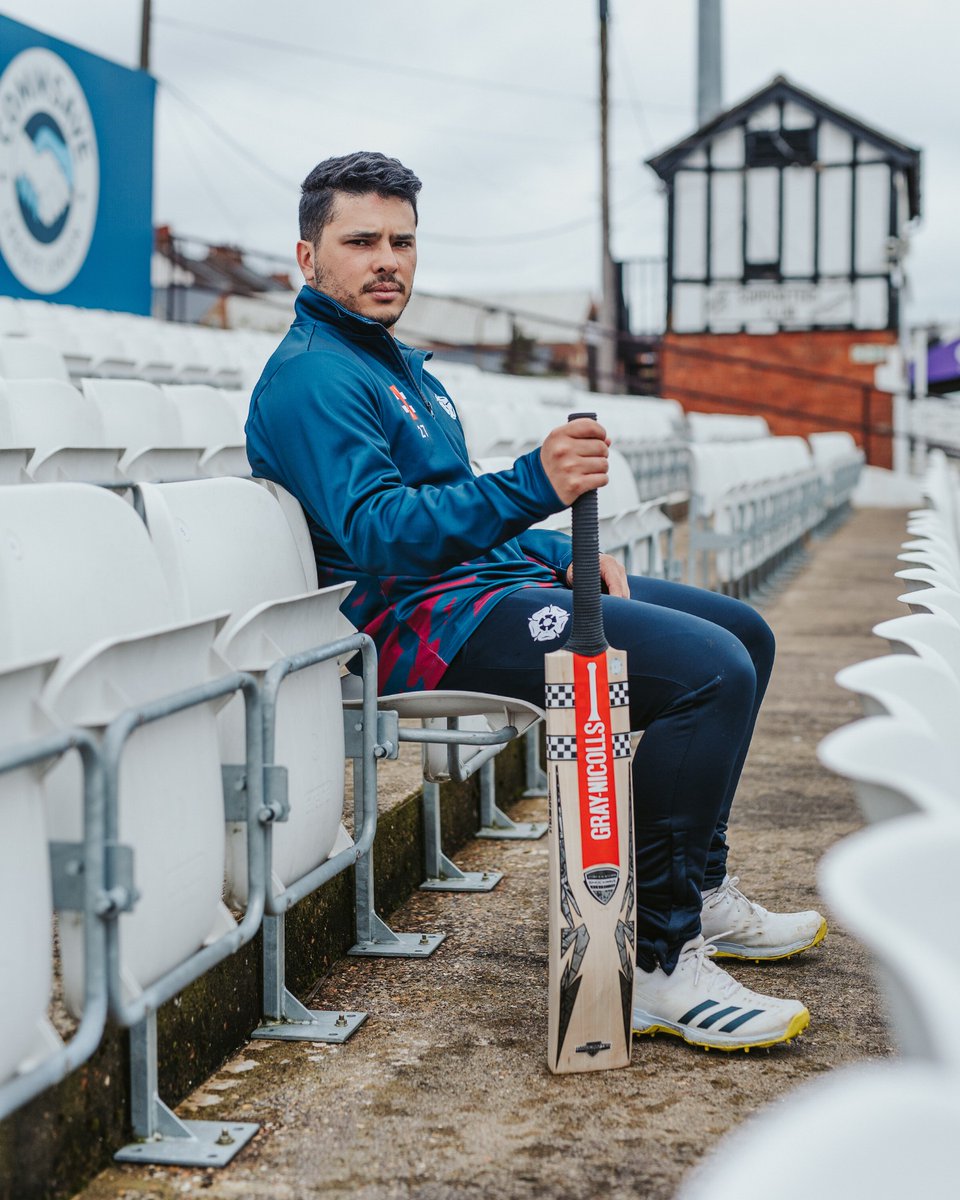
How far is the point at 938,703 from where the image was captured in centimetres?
143

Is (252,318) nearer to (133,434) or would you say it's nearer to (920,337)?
(920,337)

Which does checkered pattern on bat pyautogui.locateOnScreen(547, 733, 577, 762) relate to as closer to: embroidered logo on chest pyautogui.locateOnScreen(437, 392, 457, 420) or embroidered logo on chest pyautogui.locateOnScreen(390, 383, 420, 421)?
embroidered logo on chest pyautogui.locateOnScreen(390, 383, 420, 421)

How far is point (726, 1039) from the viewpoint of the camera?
6.94ft

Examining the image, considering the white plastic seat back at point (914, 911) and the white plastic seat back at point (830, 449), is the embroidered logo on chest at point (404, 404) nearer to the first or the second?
the white plastic seat back at point (914, 911)

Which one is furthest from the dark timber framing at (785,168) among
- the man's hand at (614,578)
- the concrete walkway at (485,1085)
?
the man's hand at (614,578)

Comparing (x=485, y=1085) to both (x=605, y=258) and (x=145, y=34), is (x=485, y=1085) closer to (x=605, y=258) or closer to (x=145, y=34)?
(x=145, y=34)

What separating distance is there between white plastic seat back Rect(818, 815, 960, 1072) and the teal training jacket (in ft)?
4.07

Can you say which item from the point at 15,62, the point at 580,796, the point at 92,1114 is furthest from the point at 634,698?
the point at 15,62

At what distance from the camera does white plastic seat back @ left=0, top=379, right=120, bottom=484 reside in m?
3.16

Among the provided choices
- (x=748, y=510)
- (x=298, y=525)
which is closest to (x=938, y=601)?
(x=298, y=525)

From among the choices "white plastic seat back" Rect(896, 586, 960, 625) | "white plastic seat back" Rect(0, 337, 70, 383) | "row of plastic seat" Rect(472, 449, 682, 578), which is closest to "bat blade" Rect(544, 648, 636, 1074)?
"white plastic seat back" Rect(896, 586, 960, 625)

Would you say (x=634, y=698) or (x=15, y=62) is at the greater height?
(x=15, y=62)

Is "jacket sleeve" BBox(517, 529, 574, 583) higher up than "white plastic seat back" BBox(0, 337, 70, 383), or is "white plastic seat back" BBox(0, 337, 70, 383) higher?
"white plastic seat back" BBox(0, 337, 70, 383)

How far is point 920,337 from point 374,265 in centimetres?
2083
